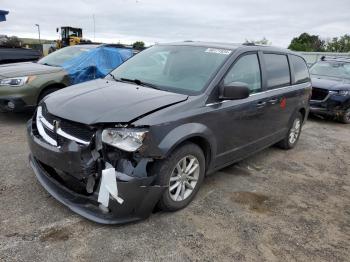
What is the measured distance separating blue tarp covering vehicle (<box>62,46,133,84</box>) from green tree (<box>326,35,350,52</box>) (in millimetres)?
41845

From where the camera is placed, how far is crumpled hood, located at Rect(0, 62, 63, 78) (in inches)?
252

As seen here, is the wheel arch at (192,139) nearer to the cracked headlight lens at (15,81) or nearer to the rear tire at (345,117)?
the cracked headlight lens at (15,81)

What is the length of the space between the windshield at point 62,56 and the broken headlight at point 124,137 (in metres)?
5.09

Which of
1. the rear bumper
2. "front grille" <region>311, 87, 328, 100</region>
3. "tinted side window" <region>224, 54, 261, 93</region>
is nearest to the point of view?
"tinted side window" <region>224, 54, 261, 93</region>

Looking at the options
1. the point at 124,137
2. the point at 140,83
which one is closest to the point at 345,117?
the point at 140,83

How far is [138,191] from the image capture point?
10.2ft

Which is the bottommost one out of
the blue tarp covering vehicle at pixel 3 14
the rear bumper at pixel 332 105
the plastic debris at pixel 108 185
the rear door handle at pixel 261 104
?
the rear bumper at pixel 332 105

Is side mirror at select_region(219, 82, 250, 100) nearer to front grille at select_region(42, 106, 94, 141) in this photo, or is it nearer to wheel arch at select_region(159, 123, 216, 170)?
wheel arch at select_region(159, 123, 216, 170)

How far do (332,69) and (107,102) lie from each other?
8.89m

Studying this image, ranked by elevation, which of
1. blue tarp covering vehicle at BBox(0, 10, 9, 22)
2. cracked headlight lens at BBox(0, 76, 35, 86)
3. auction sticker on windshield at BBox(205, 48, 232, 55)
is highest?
blue tarp covering vehicle at BBox(0, 10, 9, 22)

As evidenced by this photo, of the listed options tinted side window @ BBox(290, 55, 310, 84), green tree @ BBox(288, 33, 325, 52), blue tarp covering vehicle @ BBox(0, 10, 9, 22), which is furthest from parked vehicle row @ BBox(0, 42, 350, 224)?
green tree @ BBox(288, 33, 325, 52)

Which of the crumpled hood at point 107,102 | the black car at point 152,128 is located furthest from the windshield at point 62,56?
the crumpled hood at point 107,102

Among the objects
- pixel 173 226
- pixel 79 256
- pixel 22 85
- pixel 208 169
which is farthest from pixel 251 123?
pixel 22 85

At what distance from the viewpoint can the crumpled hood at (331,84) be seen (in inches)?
359
